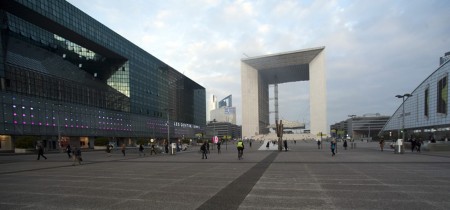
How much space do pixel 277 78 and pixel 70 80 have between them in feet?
377

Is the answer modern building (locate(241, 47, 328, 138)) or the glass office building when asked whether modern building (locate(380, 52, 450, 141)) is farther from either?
the glass office building

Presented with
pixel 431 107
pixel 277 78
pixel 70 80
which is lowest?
pixel 431 107

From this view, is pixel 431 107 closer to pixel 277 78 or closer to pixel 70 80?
pixel 277 78

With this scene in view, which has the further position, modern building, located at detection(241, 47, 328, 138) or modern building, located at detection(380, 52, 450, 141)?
modern building, located at detection(241, 47, 328, 138)

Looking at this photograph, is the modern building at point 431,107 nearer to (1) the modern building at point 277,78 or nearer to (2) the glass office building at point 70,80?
(1) the modern building at point 277,78

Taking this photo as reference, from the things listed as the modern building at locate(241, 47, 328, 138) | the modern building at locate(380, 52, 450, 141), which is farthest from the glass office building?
the modern building at locate(380, 52, 450, 141)

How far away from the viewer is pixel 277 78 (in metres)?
172

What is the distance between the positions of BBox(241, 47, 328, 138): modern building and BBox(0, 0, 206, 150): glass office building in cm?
4020

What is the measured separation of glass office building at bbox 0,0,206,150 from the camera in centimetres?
6059

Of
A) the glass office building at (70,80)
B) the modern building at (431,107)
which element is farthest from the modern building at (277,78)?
the glass office building at (70,80)

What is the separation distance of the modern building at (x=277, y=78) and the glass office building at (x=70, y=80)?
40.2 metres

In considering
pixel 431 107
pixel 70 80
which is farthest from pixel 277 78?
pixel 70 80

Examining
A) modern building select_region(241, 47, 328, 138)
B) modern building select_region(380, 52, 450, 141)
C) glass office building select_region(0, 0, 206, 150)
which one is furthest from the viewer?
modern building select_region(241, 47, 328, 138)

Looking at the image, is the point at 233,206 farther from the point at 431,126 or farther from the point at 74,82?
the point at 431,126
